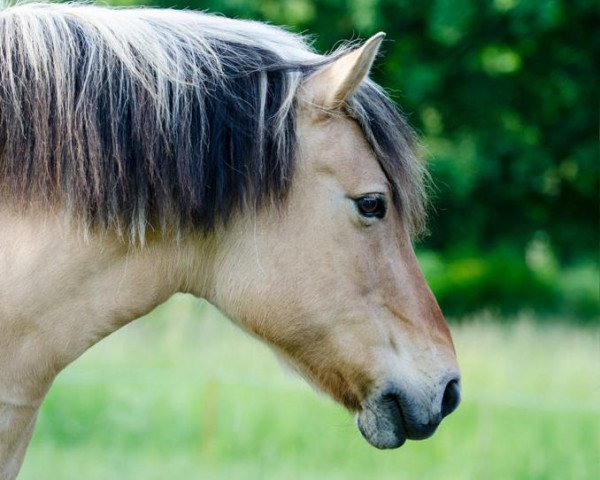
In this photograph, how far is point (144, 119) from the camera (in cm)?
273

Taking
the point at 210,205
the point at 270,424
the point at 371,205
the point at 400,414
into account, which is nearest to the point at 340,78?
the point at 371,205

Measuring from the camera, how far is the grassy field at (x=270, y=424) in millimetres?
7504

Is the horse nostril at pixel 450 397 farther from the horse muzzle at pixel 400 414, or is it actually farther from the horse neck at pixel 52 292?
the horse neck at pixel 52 292

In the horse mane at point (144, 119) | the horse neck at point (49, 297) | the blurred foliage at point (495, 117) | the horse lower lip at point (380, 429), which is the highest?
the horse mane at point (144, 119)

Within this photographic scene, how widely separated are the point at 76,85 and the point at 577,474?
5.80 meters

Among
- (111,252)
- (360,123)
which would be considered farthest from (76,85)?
(360,123)

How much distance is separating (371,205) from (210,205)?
483mm

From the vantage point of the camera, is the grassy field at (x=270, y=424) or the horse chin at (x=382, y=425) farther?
the grassy field at (x=270, y=424)

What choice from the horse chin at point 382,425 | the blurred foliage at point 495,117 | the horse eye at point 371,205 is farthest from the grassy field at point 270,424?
the blurred foliage at point 495,117

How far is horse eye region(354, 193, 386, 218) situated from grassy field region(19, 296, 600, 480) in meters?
3.69

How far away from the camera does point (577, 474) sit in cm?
736

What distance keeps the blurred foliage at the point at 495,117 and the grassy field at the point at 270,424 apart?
5.16 m

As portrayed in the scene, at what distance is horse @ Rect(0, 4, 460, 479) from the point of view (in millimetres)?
2674

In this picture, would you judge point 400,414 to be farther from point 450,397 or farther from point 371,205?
point 371,205
